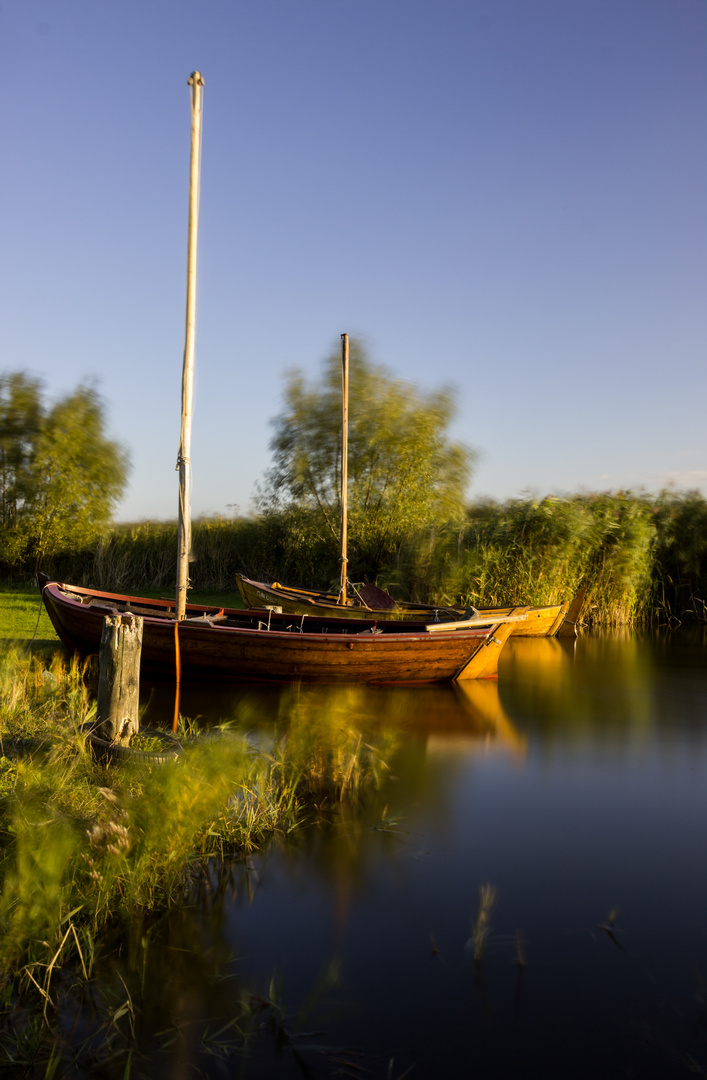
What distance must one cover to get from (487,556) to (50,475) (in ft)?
49.1

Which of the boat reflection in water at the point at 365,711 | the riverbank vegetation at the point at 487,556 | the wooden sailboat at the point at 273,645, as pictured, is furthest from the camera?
the riverbank vegetation at the point at 487,556

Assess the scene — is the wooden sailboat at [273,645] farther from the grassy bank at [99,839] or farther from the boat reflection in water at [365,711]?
the grassy bank at [99,839]

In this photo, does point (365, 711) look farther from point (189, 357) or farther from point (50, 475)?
point (50, 475)

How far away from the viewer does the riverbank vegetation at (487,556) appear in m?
17.5

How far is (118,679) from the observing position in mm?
5730

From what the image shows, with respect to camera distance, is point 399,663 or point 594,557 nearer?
point 399,663

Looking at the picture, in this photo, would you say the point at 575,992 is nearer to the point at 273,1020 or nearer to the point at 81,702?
the point at 273,1020

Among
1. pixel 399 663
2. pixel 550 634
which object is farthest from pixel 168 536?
pixel 399 663

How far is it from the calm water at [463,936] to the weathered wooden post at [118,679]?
1.70 m

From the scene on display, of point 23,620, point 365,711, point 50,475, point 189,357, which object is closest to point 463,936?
point 365,711

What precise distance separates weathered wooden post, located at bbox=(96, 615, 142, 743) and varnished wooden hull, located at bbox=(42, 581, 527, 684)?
3148 millimetres

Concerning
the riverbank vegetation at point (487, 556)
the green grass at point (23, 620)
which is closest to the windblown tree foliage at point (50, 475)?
the riverbank vegetation at point (487, 556)

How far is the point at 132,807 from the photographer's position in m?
4.29

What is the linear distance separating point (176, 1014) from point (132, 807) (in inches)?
51.0
